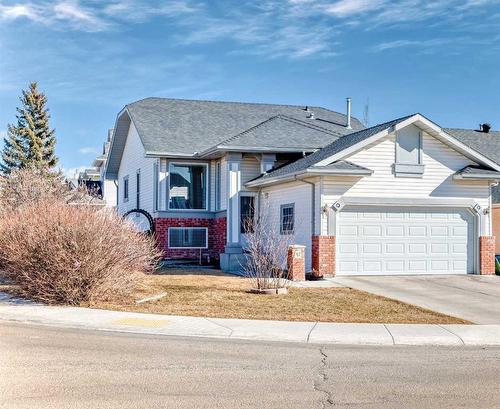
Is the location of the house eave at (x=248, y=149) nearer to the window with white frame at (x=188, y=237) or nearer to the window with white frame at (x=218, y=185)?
the window with white frame at (x=218, y=185)

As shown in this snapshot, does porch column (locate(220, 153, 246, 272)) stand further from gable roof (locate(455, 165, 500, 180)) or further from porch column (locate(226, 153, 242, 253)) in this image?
gable roof (locate(455, 165, 500, 180))

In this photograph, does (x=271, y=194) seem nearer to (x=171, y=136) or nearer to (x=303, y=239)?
(x=303, y=239)

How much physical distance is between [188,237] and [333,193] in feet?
26.4

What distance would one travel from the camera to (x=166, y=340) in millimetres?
11414

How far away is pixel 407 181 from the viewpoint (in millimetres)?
22344

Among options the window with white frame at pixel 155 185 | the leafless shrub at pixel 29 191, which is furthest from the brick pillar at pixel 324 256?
the leafless shrub at pixel 29 191

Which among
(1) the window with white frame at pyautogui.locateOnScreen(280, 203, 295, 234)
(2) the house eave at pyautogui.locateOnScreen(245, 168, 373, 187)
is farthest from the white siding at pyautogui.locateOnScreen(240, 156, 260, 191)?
(2) the house eave at pyautogui.locateOnScreen(245, 168, 373, 187)

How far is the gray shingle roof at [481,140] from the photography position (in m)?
31.2

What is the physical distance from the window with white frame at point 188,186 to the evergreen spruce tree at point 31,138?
2778 centimetres

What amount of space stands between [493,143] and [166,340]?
2560 centimetres

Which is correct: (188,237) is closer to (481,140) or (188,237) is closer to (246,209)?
(246,209)

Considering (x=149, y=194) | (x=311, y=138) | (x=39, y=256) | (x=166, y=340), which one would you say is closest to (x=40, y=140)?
(x=149, y=194)

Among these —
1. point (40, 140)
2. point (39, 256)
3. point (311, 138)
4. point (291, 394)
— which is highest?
point (40, 140)

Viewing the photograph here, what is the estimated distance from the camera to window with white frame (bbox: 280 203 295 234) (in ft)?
76.5
